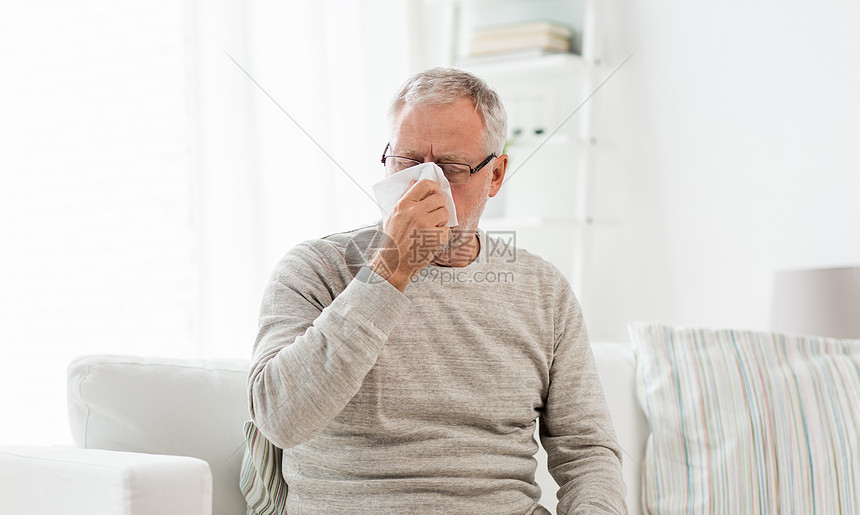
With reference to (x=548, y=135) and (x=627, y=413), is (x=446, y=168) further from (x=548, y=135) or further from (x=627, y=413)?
(x=548, y=135)

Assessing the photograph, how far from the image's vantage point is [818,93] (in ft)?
7.43

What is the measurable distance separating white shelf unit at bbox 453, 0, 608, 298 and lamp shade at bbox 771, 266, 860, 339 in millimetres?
687

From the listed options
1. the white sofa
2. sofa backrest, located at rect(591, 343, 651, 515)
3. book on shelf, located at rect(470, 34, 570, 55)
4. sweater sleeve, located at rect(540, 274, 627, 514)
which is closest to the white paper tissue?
sweater sleeve, located at rect(540, 274, 627, 514)

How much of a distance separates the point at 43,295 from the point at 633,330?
1305mm

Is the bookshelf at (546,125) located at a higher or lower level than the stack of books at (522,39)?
lower

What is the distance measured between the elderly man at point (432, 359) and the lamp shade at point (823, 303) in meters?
0.89

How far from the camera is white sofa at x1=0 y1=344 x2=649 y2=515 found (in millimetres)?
1012

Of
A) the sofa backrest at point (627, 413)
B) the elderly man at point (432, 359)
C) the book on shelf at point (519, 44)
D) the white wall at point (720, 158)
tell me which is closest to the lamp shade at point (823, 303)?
the white wall at point (720, 158)

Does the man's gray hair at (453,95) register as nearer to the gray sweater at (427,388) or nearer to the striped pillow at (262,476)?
the gray sweater at (427,388)

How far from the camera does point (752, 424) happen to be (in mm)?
1506

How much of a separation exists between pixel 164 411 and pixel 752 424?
103cm

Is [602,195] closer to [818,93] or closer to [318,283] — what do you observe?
[818,93]

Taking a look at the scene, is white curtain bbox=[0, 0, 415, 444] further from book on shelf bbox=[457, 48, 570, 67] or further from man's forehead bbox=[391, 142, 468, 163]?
man's forehead bbox=[391, 142, 468, 163]

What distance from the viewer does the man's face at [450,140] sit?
49.2 inches
